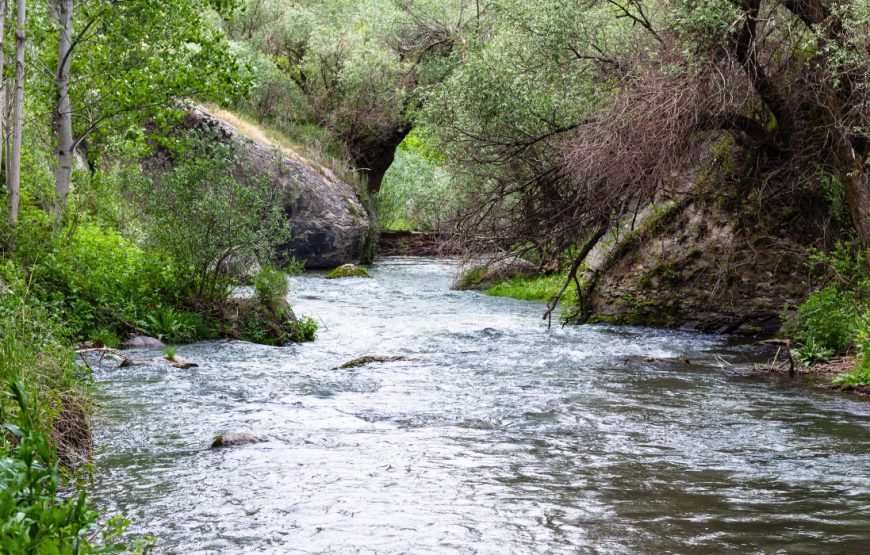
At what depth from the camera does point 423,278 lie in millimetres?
30219

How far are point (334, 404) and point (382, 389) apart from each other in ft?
3.81

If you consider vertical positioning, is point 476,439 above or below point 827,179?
below

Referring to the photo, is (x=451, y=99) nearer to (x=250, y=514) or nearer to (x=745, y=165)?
(x=745, y=165)

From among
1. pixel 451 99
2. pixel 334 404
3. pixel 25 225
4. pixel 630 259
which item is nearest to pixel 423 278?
pixel 451 99

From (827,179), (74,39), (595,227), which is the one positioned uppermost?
(74,39)

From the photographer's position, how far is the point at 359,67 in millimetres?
37594

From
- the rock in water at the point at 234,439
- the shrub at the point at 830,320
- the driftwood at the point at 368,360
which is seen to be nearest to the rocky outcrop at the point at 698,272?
the shrub at the point at 830,320

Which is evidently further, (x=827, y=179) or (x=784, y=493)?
(x=827, y=179)

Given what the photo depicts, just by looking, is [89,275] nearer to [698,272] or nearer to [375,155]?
[698,272]

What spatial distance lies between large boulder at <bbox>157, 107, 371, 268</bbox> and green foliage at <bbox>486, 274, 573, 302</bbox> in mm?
9863

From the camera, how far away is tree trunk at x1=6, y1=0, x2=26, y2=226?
526 inches

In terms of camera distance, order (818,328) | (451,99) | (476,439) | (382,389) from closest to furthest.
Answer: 1. (476,439)
2. (382,389)
3. (818,328)
4. (451,99)

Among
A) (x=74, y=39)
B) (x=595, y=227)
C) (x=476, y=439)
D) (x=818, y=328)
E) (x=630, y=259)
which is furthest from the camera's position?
(x=630, y=259)

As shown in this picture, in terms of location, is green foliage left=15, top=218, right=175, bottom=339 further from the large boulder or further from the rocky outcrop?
the large boulder
